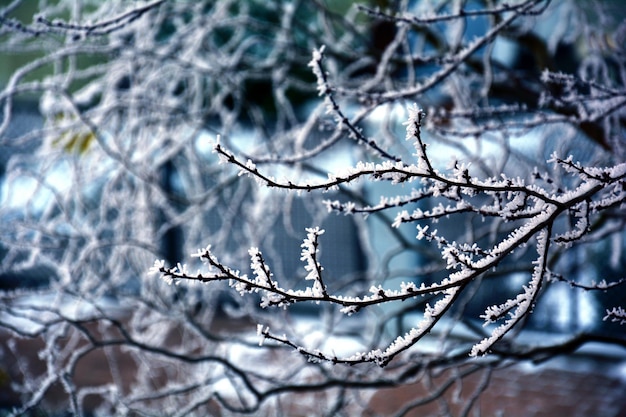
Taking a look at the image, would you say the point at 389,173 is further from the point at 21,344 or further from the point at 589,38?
the point at 21,344

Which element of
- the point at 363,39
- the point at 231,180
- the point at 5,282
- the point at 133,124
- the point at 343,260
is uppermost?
the point at 5,282

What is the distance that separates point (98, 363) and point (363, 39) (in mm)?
4038

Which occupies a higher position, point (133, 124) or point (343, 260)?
point (343, 260)

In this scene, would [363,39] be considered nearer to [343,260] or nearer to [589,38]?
[589,38]

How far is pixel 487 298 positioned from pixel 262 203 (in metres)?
3.34

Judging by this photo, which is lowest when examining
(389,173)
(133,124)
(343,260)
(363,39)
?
(389,173)

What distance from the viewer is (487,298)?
589cm

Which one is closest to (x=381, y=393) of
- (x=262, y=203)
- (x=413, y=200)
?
(x=262, y=203)

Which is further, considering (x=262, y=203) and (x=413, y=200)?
(x=262, y=203)

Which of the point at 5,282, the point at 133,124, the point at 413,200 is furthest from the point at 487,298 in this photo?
the point at 5,282

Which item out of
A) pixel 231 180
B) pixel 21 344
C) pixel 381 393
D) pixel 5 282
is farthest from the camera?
pixel 5 282

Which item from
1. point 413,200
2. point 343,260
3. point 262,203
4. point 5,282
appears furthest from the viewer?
point 5,282

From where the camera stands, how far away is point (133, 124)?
9.12 feet

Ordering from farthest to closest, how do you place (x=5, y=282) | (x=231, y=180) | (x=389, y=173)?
(x=5, y=282)
(x=231, y=180)
(x=389, y=173)
